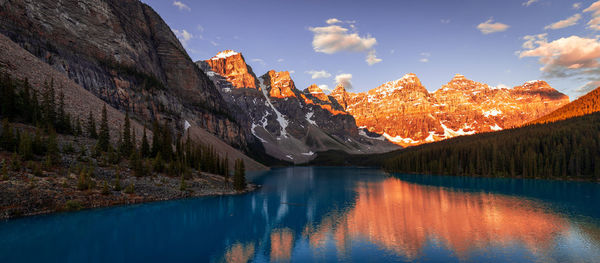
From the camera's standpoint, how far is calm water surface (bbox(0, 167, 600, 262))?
2280 centimetres

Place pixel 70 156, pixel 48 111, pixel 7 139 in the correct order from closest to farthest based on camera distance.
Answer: pixel 7 139
pixel 70 156
pixel 48 111

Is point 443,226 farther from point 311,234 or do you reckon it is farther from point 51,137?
point 51,137

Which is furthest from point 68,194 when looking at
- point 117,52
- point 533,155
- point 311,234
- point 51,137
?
point 533,155

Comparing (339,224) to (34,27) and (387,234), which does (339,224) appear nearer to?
(387,234)

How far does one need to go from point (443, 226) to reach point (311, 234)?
15.0 m

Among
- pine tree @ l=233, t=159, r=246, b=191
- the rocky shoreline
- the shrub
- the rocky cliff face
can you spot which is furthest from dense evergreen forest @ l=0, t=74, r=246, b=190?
the rocky cliff face

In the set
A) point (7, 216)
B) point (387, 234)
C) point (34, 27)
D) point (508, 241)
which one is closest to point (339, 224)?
point (387, 234)

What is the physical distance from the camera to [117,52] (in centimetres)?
11194

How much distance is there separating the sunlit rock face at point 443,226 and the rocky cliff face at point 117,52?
88306 mm

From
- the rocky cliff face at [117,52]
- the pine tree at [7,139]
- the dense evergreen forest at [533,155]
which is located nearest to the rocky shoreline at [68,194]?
the pine tree at [7,139]

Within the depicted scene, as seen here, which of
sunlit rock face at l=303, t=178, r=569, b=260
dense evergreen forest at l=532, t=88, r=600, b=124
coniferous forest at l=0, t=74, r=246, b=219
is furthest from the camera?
dense evergreen forest at l=532, t=88, r=600, b=124

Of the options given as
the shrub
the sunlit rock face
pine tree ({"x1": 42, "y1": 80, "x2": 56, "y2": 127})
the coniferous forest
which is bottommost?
the sunlit rock face

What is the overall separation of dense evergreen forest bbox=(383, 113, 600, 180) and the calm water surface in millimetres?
55429

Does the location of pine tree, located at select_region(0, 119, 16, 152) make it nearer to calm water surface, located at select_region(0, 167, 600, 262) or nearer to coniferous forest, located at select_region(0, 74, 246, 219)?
coniferous forest, located at select_region(0, 74, 246, 219)
